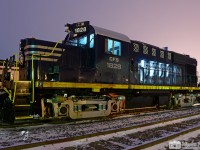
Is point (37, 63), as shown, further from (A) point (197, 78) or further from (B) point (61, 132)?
(A) point (197, 78)

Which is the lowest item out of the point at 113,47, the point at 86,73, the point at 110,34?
the point at 86,73

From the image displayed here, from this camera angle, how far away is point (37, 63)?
9594 mm

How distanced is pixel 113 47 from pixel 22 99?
4.83 metres

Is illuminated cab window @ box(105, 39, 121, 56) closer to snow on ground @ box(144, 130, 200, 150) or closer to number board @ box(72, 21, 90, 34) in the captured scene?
number board @ box(72, 21, 90, 34)

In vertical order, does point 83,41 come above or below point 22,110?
above

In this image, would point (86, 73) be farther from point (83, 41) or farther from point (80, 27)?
point (80, 27)

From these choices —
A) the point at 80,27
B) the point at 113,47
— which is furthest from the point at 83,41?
the point at 113,47

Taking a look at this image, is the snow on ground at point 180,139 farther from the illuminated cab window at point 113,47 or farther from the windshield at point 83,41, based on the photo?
the windshield at point 83,41

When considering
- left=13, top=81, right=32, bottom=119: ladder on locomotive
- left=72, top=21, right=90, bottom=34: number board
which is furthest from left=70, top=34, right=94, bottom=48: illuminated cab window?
left=13, top=81, right=32, bottom=119: ladder on locomotive

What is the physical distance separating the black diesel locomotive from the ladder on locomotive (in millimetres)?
33

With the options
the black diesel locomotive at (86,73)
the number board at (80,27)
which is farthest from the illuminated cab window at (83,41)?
the number board at (80,27)

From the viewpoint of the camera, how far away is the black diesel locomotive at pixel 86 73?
9531 millimetres

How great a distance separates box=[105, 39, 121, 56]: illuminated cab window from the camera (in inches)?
451

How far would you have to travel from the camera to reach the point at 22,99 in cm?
884
